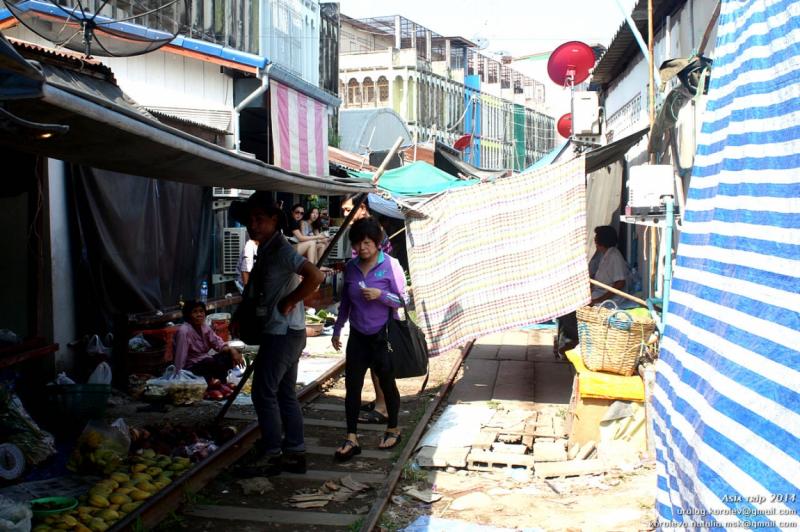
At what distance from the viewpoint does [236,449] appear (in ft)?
23.5

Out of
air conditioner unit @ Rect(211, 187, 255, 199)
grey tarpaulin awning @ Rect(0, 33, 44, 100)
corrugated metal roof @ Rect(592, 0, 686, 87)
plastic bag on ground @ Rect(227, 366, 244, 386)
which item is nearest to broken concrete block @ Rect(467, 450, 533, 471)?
plastic bag on ground @ Rect(227, 366, 244, 386)

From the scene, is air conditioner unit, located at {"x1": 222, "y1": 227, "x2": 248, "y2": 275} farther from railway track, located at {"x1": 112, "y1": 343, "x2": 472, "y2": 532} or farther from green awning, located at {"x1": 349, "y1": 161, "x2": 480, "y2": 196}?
railway track, located at {"x1": 112, "y1": 343, "x2": 472, "y2": 532}

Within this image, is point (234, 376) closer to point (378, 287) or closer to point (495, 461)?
point (378, 287)

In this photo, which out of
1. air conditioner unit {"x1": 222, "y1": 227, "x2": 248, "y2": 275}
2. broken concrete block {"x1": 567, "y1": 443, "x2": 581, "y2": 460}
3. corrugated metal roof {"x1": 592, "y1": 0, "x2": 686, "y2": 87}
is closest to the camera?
broken concrete block {"x1": 567, "y1": 443, "x2": 581, "y2": 460}

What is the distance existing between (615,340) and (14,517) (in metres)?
5.08

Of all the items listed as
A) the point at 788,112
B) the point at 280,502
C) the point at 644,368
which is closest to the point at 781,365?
the point at 788,112

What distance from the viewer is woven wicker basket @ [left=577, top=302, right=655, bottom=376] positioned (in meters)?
7.53

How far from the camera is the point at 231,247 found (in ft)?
46.6

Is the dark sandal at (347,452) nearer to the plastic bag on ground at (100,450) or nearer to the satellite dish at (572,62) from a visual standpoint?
the plastic bag on ground at (100,450)

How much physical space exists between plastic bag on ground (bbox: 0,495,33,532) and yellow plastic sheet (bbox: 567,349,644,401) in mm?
4615

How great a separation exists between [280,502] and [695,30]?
239 inches

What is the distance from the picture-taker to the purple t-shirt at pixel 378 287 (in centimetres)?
724

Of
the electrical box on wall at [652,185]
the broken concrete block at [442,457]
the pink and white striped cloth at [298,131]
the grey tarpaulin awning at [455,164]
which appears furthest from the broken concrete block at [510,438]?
the grey tarpaulin awning at [455,164]

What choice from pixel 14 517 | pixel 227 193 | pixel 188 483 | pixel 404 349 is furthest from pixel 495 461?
pixel 227 193
